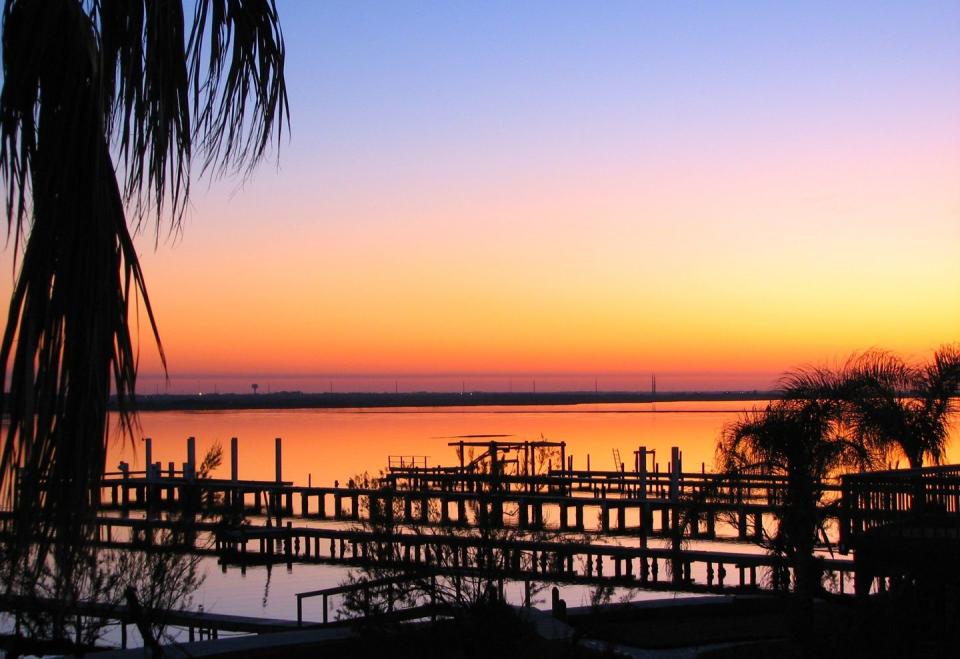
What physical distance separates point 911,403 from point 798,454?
562 centimetres

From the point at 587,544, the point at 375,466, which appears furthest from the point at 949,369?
the point at 375,466

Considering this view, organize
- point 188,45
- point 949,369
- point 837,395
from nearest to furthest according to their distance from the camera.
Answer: point 188,45 → point 837,395 → point 949,369

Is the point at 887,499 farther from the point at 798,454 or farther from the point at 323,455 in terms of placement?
the point at 323,455

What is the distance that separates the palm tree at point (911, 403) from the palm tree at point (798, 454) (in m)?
1.81

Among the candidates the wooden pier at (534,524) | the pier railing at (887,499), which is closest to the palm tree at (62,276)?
the wooden pier at (534,524)

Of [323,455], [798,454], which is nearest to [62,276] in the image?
[798,454]

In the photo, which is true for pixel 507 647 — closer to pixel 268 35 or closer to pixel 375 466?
pixel 268 35

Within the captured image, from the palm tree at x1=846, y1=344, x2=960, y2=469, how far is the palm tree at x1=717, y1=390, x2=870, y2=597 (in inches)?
71.1

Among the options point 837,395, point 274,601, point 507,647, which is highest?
point 837,395

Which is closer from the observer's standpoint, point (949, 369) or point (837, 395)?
point (837, 395)

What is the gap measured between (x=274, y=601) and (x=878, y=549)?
2202 cm

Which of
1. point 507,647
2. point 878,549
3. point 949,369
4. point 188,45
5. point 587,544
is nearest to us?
point 188,45

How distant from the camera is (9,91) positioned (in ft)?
5.06

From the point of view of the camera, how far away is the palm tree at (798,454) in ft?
49.6
